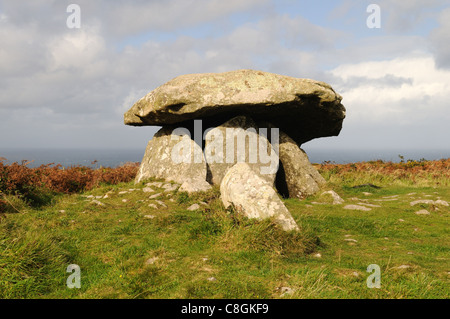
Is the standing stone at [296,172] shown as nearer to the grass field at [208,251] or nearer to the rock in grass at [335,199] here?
the rock in grass at [335,199]

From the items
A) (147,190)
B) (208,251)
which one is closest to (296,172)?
(147,190)

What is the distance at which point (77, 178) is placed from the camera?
47.8 feet

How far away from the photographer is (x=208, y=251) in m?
6.44

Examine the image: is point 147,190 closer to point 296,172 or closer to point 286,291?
point 296,172

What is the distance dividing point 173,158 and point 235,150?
2.60 metres

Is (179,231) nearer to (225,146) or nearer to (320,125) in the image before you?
(225,146)

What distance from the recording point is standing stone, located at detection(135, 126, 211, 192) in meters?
12.8

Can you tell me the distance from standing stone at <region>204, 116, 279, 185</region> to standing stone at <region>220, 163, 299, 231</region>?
15.1 ft

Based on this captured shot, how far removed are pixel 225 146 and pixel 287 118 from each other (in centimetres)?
335

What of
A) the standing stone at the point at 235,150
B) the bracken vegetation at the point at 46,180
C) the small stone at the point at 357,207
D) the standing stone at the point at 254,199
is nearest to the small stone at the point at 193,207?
the standing stone at the point at 254,199

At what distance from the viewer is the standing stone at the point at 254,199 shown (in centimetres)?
736

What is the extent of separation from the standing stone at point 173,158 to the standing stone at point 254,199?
4022mm

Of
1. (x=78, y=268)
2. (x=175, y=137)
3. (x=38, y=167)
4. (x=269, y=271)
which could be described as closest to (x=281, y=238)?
(x=269, y=271)

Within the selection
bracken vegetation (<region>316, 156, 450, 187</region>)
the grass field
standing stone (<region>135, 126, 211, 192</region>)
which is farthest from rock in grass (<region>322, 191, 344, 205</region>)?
bracken vegetation (<region>316, 156, 450, 187</region>)
